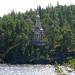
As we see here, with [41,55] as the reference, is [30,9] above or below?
above

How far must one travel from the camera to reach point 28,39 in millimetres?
114312

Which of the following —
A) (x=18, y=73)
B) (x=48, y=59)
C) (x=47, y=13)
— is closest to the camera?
(x=18, y=73)

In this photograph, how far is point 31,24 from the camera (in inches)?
4921

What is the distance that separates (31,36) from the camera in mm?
118125

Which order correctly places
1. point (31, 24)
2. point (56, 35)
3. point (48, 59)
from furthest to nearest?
point (31, 24), point (56, 35), point (48, 59)

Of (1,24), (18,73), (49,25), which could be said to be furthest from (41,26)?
(18,73)

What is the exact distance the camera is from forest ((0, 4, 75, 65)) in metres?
107

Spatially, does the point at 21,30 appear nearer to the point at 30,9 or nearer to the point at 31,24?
the point at 31,24

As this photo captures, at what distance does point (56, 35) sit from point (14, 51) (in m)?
10.0

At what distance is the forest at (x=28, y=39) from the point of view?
10706 centimetres

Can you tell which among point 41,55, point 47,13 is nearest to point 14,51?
point 41,55

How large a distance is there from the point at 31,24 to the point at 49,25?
3960 mm

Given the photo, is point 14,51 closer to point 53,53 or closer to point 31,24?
point 53,53

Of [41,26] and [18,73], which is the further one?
[41,26]
